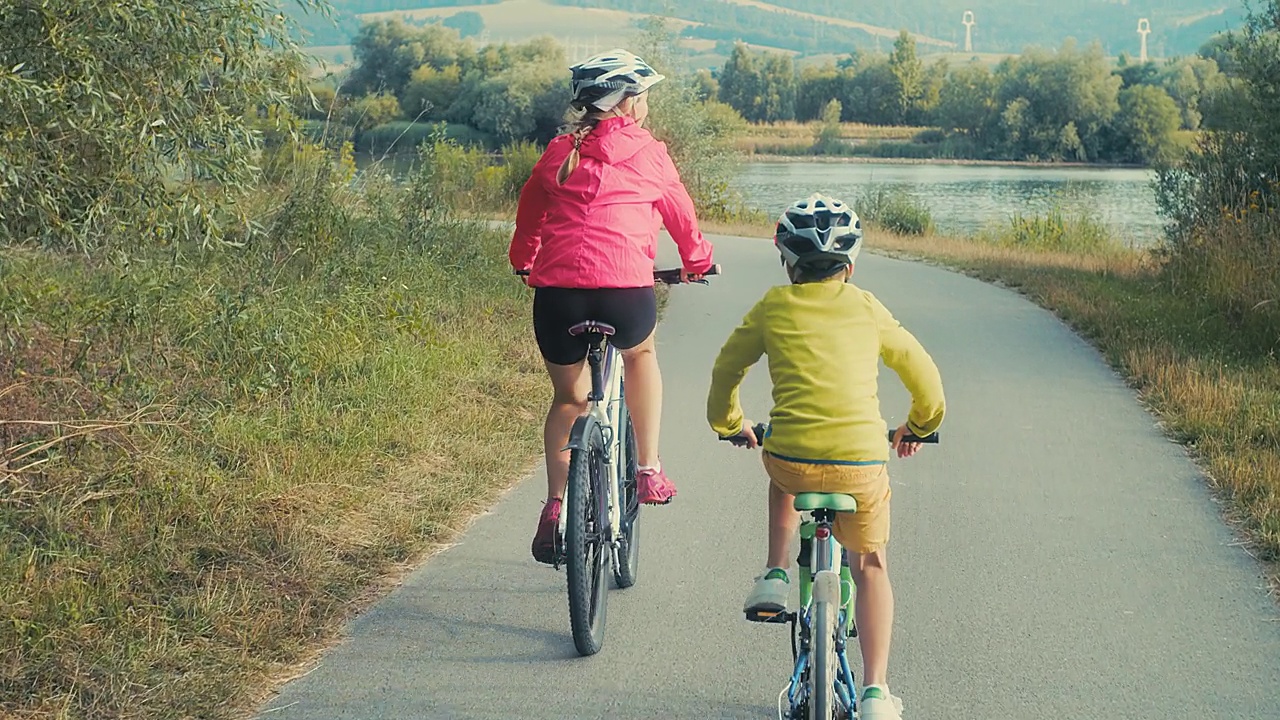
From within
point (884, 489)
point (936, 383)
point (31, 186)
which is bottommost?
point (884, 489)

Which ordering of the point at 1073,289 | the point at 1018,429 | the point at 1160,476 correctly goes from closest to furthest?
the point at 1160,476
the point at 1018,429
the point at 1073,289

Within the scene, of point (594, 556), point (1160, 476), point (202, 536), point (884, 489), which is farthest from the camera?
point (1160, 476)

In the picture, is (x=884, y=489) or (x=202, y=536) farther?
(x=202, y=536)

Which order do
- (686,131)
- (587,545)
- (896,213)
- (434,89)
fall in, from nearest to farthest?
(587,545) → (434,89) → (896,213) → (686,131)

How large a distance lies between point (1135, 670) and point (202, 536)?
3.60m

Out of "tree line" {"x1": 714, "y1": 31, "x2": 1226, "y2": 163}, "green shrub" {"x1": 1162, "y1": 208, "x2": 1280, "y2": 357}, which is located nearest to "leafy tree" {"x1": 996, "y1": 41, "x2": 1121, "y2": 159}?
"tree line" {"x1": 714, "y1": 31, "x2": 1226, "y2": 163}

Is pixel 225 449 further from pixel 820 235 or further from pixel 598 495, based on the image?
A: pixel 820 235

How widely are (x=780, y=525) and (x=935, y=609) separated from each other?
1441mm

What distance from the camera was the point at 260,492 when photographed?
20.2 ft

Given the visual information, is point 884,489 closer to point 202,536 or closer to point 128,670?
point 128,670

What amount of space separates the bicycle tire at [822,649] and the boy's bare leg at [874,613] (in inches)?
7.8

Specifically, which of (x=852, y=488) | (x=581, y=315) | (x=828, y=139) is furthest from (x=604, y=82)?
(x=828, y=139)

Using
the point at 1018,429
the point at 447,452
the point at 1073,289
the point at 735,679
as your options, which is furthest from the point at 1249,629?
the point at 1073,289

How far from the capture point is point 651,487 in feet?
17.1
